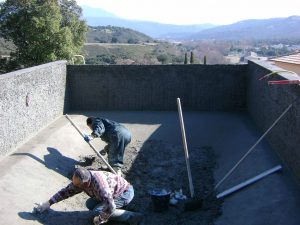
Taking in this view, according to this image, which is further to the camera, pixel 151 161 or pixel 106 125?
pixel 151 161

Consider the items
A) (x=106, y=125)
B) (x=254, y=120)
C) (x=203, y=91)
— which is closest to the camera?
(x=106, y=125)

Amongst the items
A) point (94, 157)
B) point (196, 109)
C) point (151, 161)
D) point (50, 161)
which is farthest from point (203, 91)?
A: point (50, 161)

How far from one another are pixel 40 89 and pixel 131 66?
141 inches

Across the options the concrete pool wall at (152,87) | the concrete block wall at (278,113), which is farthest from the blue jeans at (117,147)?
the concrete pool wall at (152,87)

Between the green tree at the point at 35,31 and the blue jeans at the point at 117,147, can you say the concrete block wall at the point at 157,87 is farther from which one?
the green tree at the point at 35,31

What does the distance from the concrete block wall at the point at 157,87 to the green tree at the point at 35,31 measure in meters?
6.46

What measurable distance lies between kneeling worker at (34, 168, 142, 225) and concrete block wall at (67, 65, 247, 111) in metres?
7.28

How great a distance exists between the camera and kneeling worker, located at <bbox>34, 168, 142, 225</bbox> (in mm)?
7250

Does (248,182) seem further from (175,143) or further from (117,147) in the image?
(175,143)

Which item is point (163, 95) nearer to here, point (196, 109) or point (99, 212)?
point (196, 109)

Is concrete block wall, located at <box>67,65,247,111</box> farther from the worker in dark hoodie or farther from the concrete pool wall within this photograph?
the worker in dark hoodie

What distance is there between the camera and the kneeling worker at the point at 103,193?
23.8ft

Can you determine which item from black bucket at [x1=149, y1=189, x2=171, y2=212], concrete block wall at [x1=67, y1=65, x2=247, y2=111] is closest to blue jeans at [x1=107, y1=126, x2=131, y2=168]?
black bucket at [x1=149, y1=189, x2=171, y2=212]

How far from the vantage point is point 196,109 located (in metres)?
15.2
